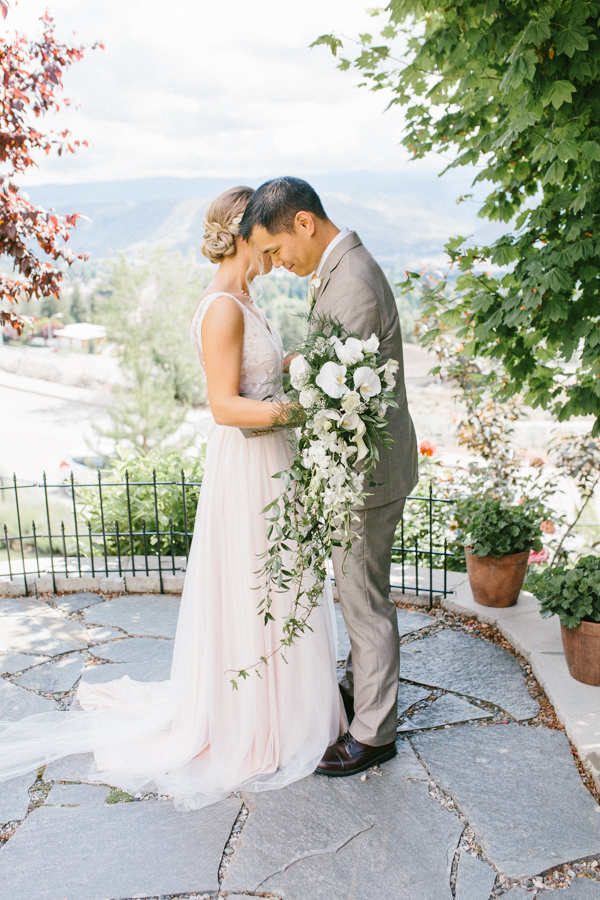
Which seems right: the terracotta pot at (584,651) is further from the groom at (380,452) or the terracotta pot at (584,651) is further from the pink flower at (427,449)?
the pink flower at (427,449)

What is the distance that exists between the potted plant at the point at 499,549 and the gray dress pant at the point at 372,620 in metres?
1.41

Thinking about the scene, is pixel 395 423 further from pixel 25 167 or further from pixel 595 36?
pixel 25 167

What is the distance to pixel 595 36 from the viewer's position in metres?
2.76

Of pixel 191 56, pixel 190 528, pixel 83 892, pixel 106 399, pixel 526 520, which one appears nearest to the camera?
pixel 83 892

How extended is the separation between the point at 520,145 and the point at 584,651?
8.89 ft

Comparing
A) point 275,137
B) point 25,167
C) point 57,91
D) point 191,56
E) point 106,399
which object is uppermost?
point 191,56

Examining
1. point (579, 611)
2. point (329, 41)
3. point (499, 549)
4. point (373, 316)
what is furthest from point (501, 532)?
point (329, 41)

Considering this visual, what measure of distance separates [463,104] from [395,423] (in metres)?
2.61

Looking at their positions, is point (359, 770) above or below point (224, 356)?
below

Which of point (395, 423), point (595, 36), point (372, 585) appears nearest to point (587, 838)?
point (372, 585)

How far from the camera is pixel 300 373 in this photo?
2.00 meters

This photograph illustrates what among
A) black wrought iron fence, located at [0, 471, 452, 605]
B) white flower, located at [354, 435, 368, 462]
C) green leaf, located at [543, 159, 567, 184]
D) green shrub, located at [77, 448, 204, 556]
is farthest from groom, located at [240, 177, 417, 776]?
green shrub, located at [77, 448, 204, 556]

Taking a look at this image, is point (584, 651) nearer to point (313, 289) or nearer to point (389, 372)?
point (389, 372)

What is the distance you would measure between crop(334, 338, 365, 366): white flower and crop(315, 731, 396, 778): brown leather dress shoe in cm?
156
